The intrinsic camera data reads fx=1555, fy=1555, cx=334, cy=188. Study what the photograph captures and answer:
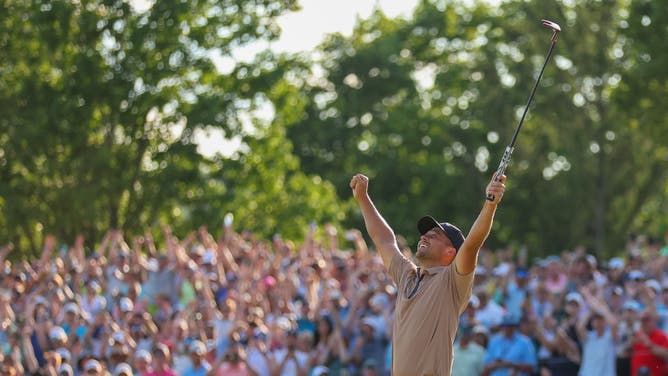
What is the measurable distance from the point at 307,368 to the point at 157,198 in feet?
43.4

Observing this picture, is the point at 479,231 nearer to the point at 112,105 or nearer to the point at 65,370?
the point at 65,370

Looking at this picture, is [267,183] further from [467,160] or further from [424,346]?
[424,346]

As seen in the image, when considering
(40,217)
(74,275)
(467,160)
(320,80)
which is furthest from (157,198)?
(320,80)

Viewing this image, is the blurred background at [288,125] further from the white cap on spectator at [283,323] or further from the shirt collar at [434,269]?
the shirt collar at [434,269]

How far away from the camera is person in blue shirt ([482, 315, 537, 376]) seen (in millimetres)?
16359

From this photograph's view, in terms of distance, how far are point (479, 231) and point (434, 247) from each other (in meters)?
0.76

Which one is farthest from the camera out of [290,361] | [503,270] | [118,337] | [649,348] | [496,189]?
[503,270]

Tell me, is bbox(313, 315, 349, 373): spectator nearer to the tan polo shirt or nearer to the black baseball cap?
the black baseball cap

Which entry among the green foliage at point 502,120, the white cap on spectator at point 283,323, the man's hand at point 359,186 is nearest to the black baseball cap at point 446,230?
the man's hand at point 359,186

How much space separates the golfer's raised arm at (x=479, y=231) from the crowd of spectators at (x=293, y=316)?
726 cm

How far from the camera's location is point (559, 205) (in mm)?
37781

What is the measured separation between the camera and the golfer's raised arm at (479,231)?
8414 mm

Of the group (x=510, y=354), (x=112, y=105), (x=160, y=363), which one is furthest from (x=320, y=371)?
(x=112, y=105)

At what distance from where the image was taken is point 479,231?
→ 8555 mm
